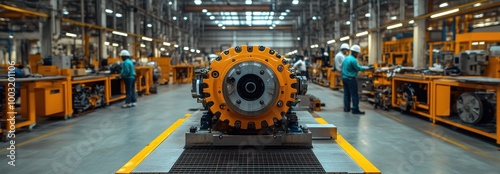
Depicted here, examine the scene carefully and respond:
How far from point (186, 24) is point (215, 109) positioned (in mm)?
31983

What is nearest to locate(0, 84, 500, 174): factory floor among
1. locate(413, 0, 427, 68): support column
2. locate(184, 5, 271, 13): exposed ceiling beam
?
locate(413, 0, 427, 68): support column

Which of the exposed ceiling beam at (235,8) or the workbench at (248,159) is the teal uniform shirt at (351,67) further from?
the exposed ceiling beam at (235,8)

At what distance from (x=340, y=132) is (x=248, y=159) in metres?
3.73

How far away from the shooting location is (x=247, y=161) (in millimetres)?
3191

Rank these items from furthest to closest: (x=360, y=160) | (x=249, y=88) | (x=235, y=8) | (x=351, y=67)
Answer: (x=235, y=8) < (x=351, y=67) < (x=249, y=88) < (x=360, y=160)

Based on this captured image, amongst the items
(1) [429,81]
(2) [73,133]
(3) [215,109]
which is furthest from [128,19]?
(3) [215,109]

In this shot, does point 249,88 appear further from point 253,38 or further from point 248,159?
point 253,38

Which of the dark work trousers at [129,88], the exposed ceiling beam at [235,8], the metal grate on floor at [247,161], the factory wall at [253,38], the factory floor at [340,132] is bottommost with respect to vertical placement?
the factory floor at [340,132]

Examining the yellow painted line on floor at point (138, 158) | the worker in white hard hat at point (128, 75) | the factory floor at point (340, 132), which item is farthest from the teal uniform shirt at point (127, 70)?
the yellow painted line on floor at point (138, 158)

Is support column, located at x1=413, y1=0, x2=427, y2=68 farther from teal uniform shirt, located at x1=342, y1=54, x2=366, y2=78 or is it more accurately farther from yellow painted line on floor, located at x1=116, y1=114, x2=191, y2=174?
yellow painted line on floor, located at x1=116, y1=114, x2=191, y2=174

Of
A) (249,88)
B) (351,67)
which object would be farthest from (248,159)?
(351,67)

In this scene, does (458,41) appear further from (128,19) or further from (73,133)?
(128,19)

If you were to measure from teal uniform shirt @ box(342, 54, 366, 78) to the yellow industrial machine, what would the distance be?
215 inches

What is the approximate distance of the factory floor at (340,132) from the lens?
4.51 metres
